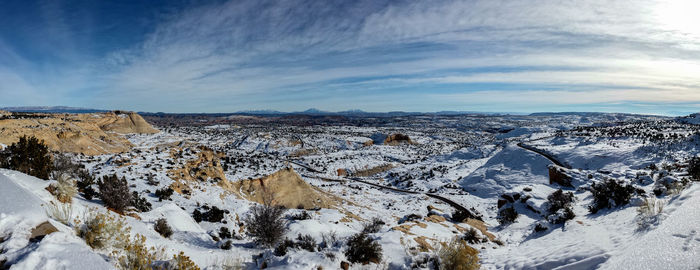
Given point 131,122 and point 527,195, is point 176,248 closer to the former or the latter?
point 527,195

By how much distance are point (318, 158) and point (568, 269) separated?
59.0m

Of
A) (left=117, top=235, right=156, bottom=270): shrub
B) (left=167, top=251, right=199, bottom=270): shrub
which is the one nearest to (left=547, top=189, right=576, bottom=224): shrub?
(left=167, top=251, right=199, bottom=270): shrub

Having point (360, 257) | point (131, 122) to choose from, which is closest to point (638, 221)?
point (360, 257)

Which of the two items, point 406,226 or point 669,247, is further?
point 406,226

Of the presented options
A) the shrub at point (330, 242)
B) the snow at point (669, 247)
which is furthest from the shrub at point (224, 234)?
the snow at point (669, 247)

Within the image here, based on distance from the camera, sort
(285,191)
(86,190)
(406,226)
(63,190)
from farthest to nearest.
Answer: (285,191), (406,226), (86,190), (63,190)

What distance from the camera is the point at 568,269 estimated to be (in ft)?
18.2

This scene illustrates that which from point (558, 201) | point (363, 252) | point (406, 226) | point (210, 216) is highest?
point (363, 252)

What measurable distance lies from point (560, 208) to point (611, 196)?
7.24 ft

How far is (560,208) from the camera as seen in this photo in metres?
12.7

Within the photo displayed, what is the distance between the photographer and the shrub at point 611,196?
10.1 m

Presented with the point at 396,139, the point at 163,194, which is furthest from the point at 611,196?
the point at 396,139

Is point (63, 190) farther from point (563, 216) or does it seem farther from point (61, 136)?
point (61, 136)

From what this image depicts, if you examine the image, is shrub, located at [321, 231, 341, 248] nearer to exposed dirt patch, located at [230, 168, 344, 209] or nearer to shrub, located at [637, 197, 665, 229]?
shrub, located at [637, 197, 665, 229]
